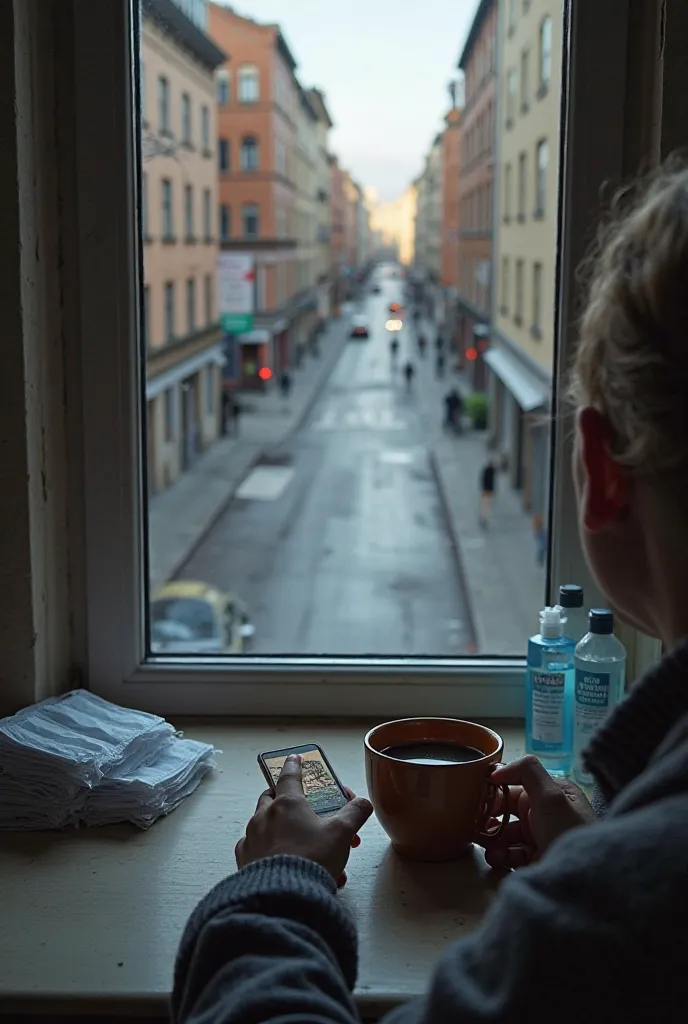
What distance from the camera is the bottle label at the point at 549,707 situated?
110cm

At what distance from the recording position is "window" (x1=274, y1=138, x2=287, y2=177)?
1181 centimetres

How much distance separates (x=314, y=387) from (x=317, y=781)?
1565 cm

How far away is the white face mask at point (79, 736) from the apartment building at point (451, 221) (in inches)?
323

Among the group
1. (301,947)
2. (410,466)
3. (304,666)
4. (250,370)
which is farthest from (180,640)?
(250,370)

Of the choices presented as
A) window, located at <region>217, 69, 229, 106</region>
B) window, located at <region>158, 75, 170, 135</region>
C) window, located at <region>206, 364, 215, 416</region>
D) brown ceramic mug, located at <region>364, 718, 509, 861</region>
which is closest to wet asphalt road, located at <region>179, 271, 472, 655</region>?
window, located at <region>206, 364, 215, 416</region>

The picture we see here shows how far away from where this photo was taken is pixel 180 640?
16.1 ft

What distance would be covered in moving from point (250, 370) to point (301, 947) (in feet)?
43.6

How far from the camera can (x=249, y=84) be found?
1002 cm

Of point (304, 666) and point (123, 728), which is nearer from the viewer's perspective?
point (123, 728)

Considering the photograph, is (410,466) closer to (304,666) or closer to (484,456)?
(484,456)

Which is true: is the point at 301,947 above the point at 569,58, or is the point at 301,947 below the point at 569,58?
below

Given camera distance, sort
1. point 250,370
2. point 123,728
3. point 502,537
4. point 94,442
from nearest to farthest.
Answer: point 123,728, point 94,442, point 502,537, point 250,370

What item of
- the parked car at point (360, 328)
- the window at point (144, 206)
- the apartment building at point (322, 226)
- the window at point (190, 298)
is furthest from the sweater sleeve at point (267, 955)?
the parked car at point (360, 328)

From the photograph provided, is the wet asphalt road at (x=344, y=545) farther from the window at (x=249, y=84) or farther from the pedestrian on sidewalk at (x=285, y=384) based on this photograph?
the window at (x=249, y=84)
